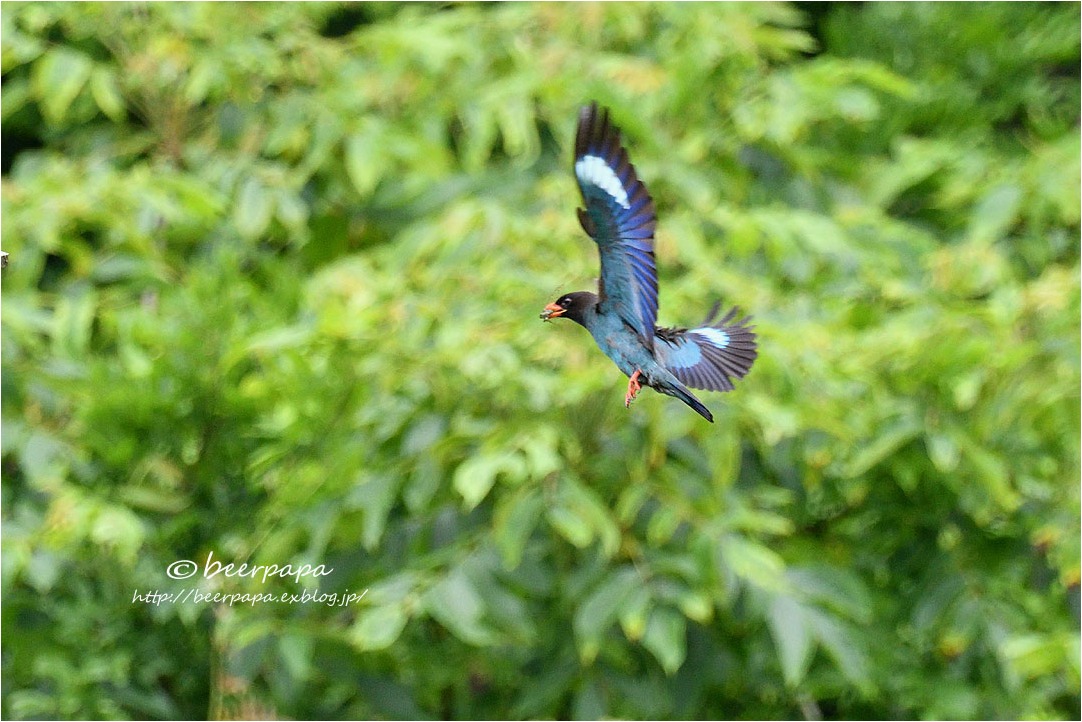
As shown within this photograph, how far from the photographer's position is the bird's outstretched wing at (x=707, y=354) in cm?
195

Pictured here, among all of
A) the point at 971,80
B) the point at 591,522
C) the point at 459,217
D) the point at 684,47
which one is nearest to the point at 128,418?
the point at 459,217

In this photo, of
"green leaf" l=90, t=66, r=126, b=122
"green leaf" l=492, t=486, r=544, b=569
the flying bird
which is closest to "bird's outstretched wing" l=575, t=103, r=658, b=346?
the flying bird

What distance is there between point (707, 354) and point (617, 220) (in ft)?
1.10

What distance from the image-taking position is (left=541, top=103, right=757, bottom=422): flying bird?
1729mm

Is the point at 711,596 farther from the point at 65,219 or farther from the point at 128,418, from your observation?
the point at 65,219

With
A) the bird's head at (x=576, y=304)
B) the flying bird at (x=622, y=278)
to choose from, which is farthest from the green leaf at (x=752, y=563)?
the bird's head at (x=576, y=304)

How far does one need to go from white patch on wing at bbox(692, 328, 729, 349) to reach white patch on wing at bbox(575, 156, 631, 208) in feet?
1.31

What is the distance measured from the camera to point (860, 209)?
4.38 m

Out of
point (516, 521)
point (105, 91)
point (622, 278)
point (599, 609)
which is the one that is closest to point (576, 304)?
point (622, 278)

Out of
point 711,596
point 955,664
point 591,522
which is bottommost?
point 955,664

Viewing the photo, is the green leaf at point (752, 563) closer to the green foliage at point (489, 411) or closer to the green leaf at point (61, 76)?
the green foliage at point (489, 411)

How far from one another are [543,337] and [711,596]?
0.71 m

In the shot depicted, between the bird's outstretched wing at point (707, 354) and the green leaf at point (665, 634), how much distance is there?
1146 mm

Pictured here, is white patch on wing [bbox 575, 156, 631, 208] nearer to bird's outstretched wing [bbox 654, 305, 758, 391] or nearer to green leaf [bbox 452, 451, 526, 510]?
bird's outstretched wing [bbox 654, 305, 758, 391]
